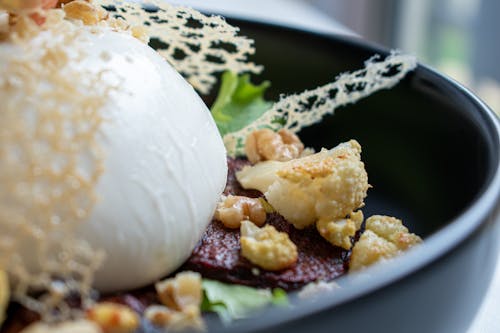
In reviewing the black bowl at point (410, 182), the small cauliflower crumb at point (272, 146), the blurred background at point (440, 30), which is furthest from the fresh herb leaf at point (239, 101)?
the blurred background at point (440, 30)

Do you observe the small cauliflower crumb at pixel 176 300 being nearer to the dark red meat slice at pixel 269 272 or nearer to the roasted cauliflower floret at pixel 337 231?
the dark red meat slice at pixel 269 272

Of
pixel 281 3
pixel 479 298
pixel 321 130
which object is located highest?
pixel 479 298

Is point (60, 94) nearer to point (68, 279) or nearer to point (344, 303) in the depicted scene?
point (68, 279)

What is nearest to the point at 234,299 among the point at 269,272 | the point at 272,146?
the point at 269,272

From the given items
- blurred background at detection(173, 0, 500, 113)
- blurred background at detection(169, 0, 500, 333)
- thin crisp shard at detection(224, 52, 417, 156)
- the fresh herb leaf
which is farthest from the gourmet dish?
blurred background at detection(173, 0, 500, 113)

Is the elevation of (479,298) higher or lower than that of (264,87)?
higher

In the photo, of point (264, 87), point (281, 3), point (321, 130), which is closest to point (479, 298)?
point (321, 130)
